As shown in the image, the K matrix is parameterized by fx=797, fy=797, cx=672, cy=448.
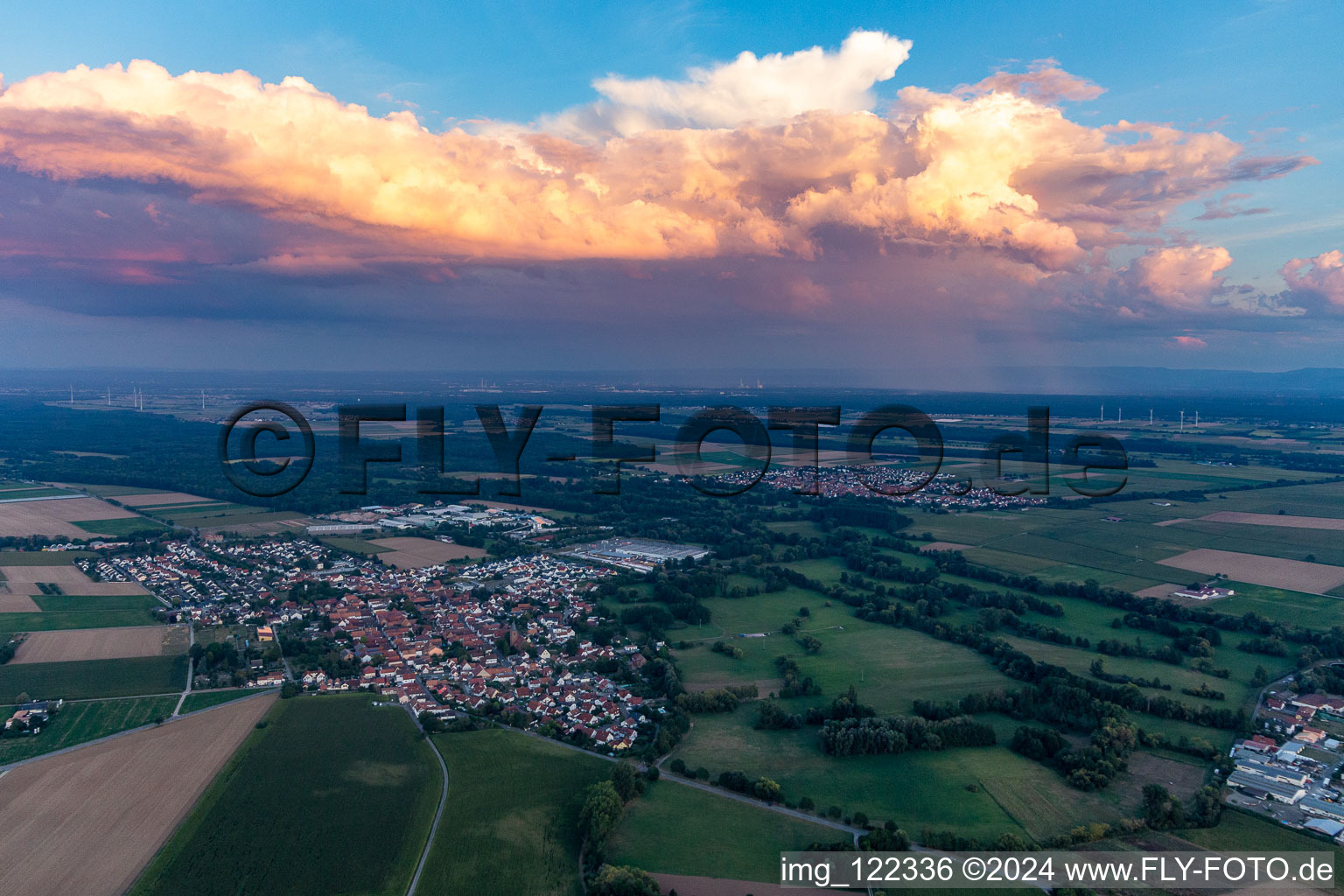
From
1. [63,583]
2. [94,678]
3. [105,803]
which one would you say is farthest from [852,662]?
[63,583]

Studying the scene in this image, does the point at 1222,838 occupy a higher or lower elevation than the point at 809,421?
lower

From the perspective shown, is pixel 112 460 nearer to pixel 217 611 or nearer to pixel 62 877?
pixel 217 611

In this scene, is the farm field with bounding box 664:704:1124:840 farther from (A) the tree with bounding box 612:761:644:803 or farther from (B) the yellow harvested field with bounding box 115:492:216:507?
(B) the yellow harvested field with bounding box 115:492:216:507

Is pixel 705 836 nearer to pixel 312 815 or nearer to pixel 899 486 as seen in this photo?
pixel 312 815

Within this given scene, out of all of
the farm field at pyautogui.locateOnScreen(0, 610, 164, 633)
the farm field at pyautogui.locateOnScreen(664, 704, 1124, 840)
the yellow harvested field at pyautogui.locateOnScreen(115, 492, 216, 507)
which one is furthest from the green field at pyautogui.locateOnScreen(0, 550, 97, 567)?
the farm field at pyautogui.locateOnScreen(664, 704, 1124, 840)

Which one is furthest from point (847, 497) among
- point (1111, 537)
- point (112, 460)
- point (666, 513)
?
point (112, 460)

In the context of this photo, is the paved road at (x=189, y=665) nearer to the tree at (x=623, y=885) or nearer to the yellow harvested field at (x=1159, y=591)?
the tree at (x=623, y=885)

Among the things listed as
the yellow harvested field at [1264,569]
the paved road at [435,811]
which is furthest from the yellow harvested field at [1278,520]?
the paved road at [435,811]
